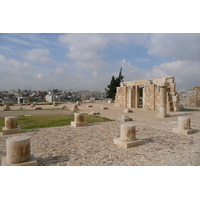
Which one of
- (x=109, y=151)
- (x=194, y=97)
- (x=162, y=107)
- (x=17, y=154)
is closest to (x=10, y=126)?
(x=17, y=154)

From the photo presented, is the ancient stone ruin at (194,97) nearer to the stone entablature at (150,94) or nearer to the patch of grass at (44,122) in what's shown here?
the stone entablature at (150,94)

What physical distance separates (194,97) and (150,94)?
9292mm

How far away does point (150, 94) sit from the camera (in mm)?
19266

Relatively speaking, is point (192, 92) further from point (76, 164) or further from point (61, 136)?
point (76, 164)

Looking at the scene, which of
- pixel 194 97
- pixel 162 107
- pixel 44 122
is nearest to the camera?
pixel 44 122

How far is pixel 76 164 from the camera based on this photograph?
A: 416 centimetres

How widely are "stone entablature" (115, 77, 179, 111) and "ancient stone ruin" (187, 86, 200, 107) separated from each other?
7986mm

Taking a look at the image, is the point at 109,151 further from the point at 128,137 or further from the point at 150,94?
the point at 150,94

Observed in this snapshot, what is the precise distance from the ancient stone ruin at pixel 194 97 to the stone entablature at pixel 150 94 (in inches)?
314

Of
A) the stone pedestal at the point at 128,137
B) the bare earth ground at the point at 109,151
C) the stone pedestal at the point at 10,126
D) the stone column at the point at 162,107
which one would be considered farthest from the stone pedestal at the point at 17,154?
the stone column at the point at 162,107

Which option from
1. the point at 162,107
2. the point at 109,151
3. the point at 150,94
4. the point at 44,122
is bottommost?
the point at 109,151

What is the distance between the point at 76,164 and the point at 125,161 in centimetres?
134

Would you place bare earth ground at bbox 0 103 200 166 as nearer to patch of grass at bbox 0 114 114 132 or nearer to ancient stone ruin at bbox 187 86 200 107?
patch of grass at bbox 0 114 114 132

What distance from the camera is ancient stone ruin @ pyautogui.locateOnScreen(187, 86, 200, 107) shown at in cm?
2316
